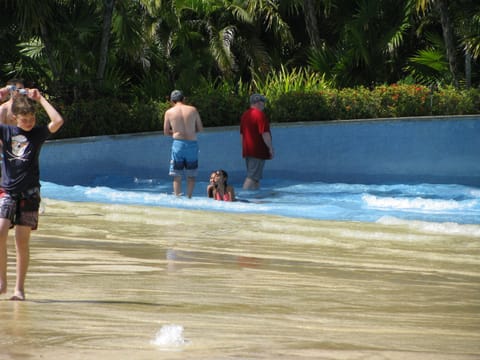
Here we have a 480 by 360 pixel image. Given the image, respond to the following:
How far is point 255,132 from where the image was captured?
677 inches

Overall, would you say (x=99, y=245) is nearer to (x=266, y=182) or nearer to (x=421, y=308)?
(x=421, y=308)

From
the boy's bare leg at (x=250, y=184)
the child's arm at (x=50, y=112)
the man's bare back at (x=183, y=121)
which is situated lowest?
the boy's bare leg at (x=250, y=184)

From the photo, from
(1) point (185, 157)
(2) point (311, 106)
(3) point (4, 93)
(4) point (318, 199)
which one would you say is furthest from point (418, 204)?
(3) point (4, 93)

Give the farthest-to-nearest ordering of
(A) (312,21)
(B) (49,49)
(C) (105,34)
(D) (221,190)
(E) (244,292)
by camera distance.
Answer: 1. (A) (312,21)
2. (C) (105,34)
3. (B) (49,49)
4. (D) (221,190)
5. (E) (244,292)

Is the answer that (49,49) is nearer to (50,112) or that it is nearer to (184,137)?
(184,137)

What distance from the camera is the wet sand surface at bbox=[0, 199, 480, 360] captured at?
5.70m

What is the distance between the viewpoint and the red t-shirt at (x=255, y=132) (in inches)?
672

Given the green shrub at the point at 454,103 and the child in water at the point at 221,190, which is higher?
the green shrub at the point at 454,103

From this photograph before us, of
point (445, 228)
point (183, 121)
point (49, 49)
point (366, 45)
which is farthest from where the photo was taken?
point (366, 45)

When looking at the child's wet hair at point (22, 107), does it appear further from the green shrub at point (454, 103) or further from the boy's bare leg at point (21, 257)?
the green shrub at point (454, 103)

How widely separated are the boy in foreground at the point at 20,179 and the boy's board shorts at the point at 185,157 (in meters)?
8.57

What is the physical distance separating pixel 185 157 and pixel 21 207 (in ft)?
28.7

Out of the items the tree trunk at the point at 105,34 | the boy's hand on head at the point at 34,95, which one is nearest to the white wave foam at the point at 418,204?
the tree trunk at the point at 105,34

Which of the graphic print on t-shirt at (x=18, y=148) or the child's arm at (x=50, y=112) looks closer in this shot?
the graphic print on t-shirt at (x=18, y=148)
